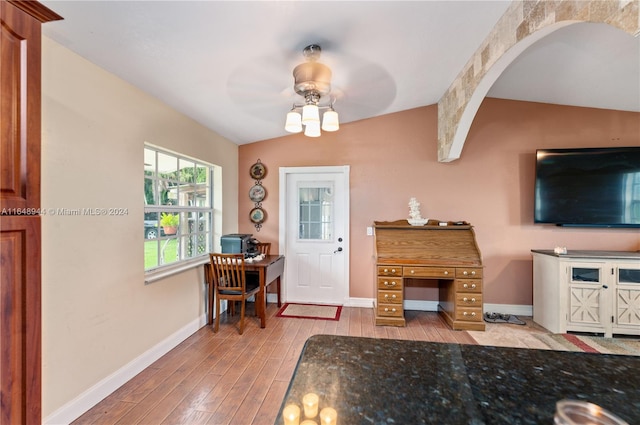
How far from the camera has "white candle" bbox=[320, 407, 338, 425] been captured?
54cm

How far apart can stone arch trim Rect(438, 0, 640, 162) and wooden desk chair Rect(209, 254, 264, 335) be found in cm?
273

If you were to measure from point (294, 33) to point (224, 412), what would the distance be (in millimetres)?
2521

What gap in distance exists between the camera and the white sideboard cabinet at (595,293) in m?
2.83

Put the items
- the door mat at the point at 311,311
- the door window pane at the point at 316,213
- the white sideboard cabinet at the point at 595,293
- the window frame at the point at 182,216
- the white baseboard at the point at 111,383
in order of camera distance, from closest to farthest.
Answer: the white baseboard at the point at 111,383 < the window frame at the point at 182,216 < the white sideboard cabinet at the point at 595,293 < the door mat at the point at 311,311 < the door window pane at the point at 316,213

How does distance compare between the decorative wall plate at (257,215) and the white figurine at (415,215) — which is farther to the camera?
the decorative wall plate at (257,215)

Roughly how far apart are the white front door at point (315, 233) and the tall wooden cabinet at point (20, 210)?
302 centimetres

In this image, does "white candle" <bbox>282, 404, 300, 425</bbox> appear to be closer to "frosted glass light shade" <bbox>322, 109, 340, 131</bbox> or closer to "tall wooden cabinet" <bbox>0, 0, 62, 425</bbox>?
"tall wooden cabinet" <bbox>0, 0, 62, 425</bbox>

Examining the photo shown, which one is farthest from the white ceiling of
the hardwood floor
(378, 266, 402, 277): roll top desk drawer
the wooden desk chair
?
the hardwood floor

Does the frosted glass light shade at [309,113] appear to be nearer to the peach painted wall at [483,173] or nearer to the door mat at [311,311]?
the peach painted wall at [483,173]

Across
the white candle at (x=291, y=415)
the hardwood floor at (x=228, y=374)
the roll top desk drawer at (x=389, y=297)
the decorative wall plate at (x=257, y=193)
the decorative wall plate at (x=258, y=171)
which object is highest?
the decorative wall plate at (x=258, y=171)

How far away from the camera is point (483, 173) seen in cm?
362

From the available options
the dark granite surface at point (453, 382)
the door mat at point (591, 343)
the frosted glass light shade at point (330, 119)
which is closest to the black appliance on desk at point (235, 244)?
the frosted glass light shade at point (330, 119)

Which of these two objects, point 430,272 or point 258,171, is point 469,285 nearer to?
point 430,272

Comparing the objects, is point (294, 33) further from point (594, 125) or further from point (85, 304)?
point (594, 125)
